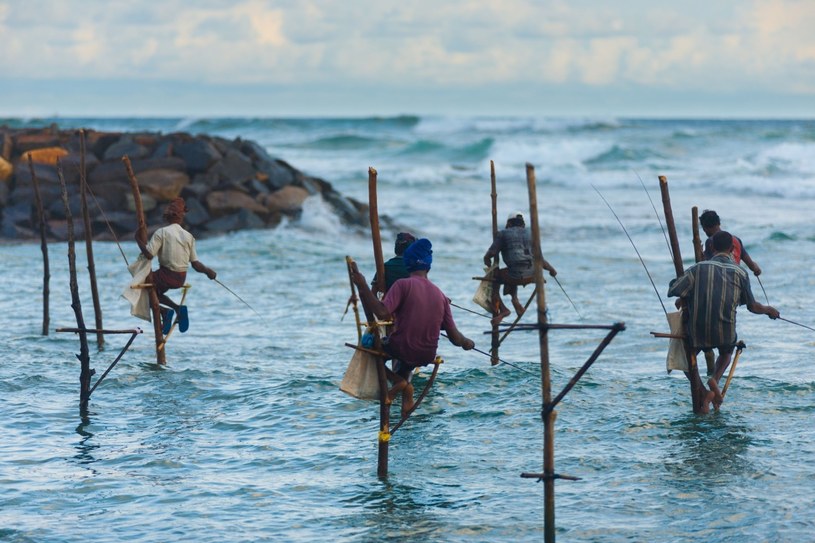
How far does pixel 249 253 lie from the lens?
24266 millimetres

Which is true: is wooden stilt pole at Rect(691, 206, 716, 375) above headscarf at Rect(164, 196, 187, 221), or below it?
below

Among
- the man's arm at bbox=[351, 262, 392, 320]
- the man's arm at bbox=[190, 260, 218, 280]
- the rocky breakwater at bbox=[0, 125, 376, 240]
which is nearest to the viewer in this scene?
the man's arm at bbox=[351, 262, 392, 320]

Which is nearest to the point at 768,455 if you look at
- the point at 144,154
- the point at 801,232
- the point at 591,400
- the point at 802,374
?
the point at 591,400

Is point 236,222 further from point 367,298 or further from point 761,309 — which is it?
point 367,298

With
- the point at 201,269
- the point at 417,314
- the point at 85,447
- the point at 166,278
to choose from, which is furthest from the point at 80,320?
the point at 417,314

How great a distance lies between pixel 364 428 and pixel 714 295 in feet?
11.7

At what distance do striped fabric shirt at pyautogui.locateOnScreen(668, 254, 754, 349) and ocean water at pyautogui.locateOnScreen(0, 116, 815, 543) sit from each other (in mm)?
1013

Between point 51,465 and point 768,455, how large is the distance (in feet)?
20.5

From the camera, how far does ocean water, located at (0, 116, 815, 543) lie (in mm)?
8188

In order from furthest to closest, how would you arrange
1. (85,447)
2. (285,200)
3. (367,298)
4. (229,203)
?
(285,200)
(229,203)
(85,447)
(367,298)

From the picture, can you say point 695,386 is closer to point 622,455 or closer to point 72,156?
point 622,455

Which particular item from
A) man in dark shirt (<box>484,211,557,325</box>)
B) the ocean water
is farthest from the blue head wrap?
man in dark shirt (<box>484,211,557,325</box>)

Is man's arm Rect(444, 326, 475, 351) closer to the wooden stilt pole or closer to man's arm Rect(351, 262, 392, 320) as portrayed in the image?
man's arm Rect(351, 262, 392, 320)

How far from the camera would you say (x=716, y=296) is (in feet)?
32.0
